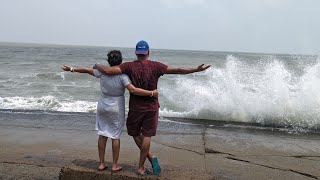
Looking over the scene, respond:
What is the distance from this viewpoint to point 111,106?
13.2ft

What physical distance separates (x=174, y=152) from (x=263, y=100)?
584cm

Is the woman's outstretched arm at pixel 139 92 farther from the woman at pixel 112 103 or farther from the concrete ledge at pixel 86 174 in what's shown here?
the concrete ledge at pixel 86 174

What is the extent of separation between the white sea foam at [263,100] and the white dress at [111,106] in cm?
680

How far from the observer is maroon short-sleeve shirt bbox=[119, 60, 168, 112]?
12.8 feet

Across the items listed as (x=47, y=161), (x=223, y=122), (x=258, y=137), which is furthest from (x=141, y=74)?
(x=223, y=122)

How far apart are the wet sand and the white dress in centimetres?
48

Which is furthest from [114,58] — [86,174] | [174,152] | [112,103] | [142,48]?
[174,152]

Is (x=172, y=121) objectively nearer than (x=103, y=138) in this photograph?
No

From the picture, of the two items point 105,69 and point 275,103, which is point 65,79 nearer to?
point 275,103

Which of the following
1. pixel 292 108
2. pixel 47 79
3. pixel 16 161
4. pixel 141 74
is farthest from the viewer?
pixel 47 79

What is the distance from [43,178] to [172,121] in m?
5.64

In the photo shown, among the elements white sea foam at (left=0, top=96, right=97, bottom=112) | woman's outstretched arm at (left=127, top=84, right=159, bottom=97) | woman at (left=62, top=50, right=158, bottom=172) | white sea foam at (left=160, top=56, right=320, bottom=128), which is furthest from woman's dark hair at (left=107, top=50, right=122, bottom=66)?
white sea foam at (left=0, top=96, right=97, bottom=112)

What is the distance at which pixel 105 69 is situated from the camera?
12.9ft

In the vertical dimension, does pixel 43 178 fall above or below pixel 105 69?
below
